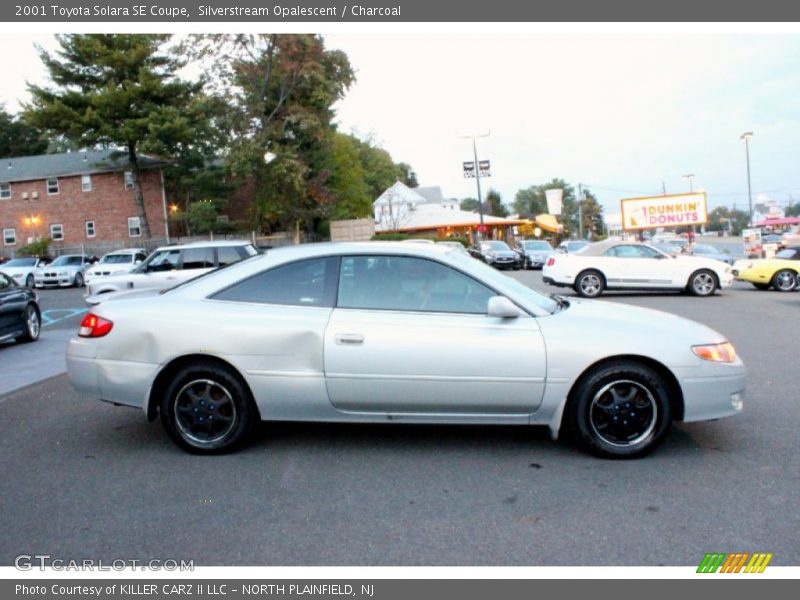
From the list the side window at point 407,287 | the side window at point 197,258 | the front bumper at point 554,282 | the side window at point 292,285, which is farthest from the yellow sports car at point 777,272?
the side window at point 292,285

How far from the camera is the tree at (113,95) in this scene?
38.8 m

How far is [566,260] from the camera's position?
18141mm

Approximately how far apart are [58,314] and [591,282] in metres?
13.7

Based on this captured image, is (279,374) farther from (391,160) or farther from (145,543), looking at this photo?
(391,160)

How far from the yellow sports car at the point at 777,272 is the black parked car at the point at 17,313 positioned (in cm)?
1789

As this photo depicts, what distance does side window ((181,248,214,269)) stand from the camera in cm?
1413

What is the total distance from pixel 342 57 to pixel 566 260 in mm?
29020

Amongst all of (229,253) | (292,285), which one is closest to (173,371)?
(292,285)

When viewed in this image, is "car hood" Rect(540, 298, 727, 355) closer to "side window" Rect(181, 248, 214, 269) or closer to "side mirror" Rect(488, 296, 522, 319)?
"side mirror" Rect(488, 296, 522, 319)

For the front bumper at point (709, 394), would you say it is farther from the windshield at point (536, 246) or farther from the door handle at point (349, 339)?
the windshield at point (536, 246)

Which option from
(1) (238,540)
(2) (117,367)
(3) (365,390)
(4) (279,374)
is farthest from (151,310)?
(1) (238,540)

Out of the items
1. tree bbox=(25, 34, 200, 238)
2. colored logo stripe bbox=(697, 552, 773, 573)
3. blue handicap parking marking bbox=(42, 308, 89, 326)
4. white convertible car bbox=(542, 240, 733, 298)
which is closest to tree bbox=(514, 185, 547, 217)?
tree bbox=(25, 34, 200, 238)

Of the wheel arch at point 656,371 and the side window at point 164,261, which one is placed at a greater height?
the side window at point 164,261

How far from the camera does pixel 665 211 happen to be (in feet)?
122
